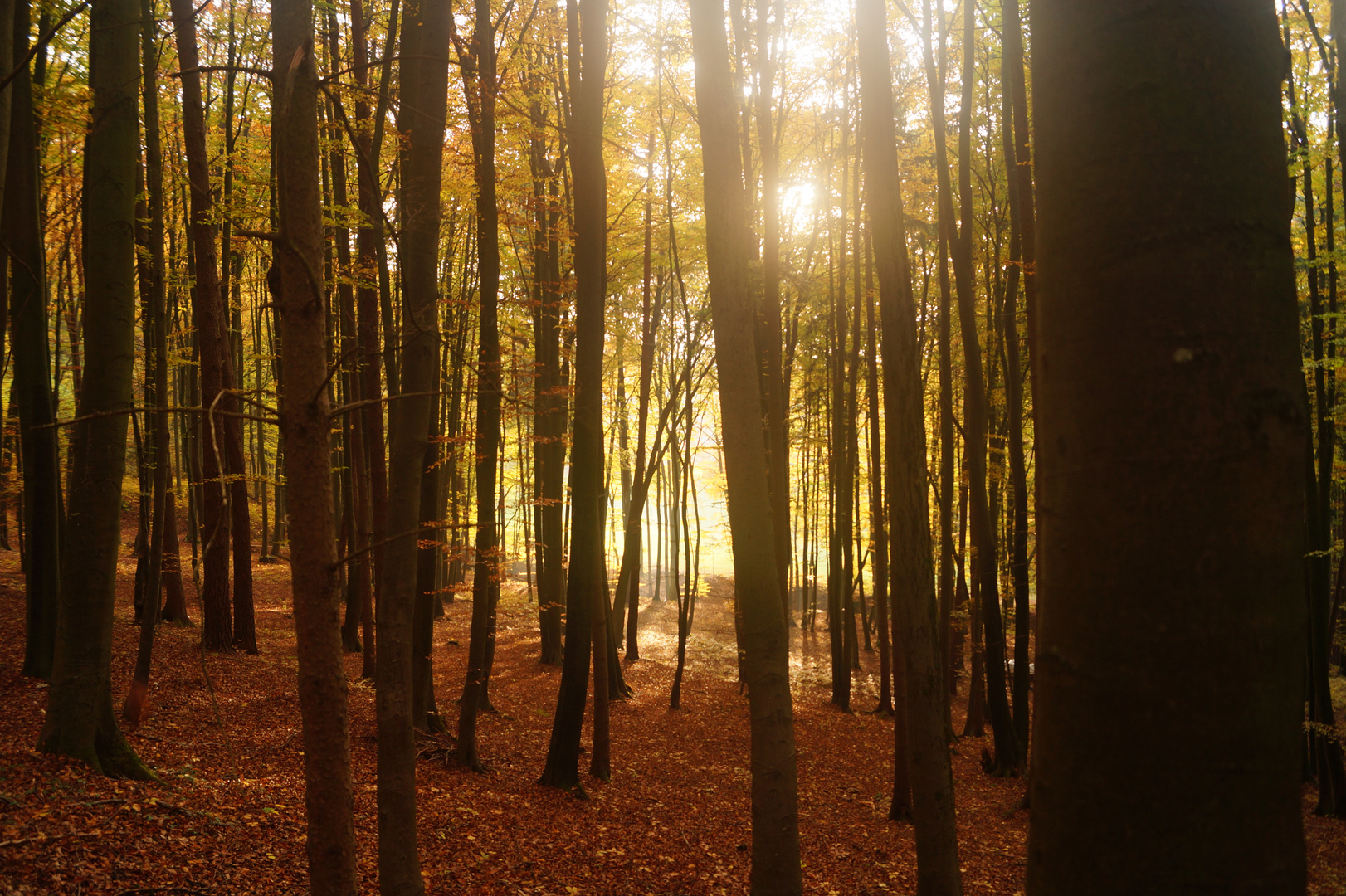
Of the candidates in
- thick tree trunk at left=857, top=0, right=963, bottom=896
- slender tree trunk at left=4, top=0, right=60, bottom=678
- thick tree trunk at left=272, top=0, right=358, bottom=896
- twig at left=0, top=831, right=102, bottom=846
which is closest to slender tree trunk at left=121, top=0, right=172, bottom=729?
slender tree trunk at left=4, top=0, right=60, bottom=678

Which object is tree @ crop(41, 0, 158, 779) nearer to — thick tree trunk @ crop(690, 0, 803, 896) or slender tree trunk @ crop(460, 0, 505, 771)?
slender tree trunk @ crop(460, 0, 505, 771)

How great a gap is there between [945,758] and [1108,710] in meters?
4.48

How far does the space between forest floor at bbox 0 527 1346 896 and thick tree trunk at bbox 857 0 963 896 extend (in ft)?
7.36

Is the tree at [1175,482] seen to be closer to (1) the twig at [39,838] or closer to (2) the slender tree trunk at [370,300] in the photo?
(1) the twig at [39,838]

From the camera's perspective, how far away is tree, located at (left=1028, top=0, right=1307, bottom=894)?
1.01 meters

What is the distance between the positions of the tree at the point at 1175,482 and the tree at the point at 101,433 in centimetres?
639

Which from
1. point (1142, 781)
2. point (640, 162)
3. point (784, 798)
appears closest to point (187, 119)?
point (640, 162)

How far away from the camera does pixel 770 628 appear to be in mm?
4832

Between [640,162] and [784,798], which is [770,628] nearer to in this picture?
[784,798]

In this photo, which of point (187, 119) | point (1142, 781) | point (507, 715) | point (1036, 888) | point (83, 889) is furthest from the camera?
point (507, 715)

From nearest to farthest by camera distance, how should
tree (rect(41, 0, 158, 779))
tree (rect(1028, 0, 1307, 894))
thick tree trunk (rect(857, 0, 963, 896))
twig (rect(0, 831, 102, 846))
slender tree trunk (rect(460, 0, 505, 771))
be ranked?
tree (rect(1028, 0, 1307, 894)) < twig (rect(0, 831, 102, 846)) < thick tree trunk (rect(857, 0, 963, 896)) < tree (rect(41, 0, 158, 779)) < slender tree trunk (rect(460, 0, 505, 771))

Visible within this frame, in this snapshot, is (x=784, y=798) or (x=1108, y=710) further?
(x=784, y=798)

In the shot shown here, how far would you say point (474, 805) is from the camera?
742 centimetres

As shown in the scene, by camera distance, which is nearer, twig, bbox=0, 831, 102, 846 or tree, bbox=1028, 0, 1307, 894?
tree, bbox=1028, 0, 1307, 894
